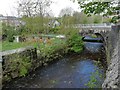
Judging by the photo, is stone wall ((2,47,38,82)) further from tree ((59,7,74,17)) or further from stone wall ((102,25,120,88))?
tree ((59,7,74,17))

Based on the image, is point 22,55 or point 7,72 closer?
point 7,72

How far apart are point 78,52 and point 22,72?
8.29 meters

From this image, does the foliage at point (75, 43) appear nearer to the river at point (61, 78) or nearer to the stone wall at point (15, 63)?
the river at point (61, 78)

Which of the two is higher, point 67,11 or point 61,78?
point 67,11

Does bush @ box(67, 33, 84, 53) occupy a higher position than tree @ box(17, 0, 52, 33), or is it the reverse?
tree @ box(17, 0, 52, 33)

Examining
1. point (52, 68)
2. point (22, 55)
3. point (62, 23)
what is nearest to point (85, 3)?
point (22, 55)

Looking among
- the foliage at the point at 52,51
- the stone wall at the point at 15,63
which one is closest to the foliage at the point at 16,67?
the stone wall at the point at 15,63

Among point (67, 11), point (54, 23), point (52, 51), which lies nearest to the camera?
point (52, 51)

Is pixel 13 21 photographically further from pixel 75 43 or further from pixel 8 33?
pixel 75 43

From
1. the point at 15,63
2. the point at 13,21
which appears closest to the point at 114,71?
the point at 15,63

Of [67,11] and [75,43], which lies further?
[67,11]

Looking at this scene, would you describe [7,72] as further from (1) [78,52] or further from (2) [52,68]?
(1) [78,52]

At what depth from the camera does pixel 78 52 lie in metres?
16.7

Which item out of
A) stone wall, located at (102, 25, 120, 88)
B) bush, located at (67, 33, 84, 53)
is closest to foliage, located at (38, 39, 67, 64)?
bush, located at (67, 33, 84, 53)
